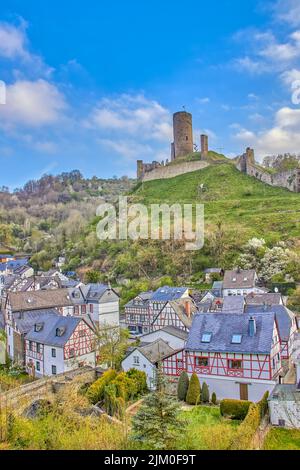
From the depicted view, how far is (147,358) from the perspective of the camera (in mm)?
23719

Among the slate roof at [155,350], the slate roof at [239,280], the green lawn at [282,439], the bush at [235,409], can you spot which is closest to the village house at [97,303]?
the slate roof at [239,280]

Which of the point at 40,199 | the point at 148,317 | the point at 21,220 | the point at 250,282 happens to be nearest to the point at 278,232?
the point at 250,282

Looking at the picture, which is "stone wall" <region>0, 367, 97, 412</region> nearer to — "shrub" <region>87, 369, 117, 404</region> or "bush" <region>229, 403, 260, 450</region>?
"shrub" <region>87, 369, 117, 404</region>

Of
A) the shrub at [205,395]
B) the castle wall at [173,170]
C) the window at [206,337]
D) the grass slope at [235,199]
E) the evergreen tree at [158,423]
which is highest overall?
the castle wall at [173,170]

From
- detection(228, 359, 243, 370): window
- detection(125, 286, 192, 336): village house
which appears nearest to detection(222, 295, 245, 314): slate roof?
detection(125, 286, 192, 336): village house

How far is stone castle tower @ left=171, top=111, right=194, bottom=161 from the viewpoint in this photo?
8825 centimetres

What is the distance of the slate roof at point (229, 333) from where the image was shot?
67.1 ft

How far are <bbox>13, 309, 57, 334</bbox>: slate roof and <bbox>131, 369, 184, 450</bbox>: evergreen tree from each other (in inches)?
812

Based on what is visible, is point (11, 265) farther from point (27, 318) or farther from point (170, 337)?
point (170, 337)

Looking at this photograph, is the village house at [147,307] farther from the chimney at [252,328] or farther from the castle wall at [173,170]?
the castle wall at [173,170]

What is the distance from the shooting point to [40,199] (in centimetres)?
13000

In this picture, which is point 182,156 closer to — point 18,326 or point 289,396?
point 18,326
